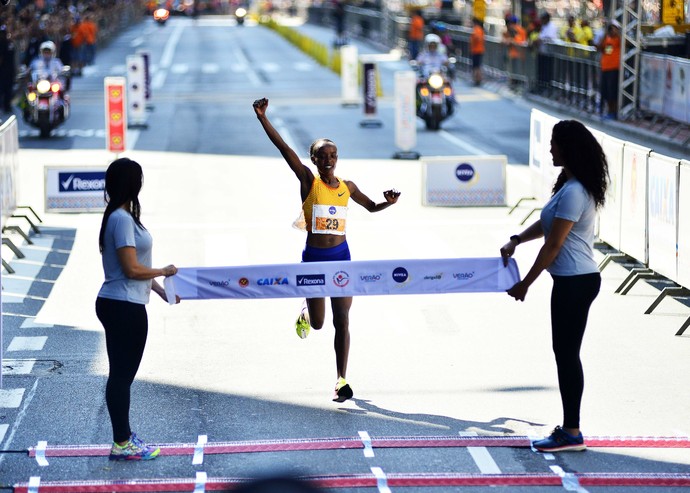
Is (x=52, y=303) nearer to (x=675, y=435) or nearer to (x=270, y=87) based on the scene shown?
(x=675, y=435)

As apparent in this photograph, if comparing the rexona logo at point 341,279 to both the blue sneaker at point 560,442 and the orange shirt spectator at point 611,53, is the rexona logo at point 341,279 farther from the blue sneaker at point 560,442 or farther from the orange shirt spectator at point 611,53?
the orange shirt spectator at point 611,53

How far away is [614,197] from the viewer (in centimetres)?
1527

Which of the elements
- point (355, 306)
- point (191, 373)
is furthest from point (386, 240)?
point (191, 373)

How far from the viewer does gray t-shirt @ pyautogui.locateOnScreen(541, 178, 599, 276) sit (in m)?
8.14

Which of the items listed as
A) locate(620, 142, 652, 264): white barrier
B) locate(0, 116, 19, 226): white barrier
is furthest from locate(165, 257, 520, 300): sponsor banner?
locate(0, 116, 19, 226): white barrier

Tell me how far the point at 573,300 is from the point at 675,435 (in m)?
1.25

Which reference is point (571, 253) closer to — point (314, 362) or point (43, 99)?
point (314, 362)

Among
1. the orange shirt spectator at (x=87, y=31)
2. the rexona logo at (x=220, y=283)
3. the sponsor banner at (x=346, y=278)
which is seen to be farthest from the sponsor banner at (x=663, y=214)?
the orange shirt spectator at (x=87, y=31)

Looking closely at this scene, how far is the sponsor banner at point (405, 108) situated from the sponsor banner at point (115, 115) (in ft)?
16.5

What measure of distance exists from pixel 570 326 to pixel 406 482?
4.50ft

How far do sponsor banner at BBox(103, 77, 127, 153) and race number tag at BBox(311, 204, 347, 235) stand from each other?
592 inches

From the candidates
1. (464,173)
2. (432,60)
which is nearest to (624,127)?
(432,60)

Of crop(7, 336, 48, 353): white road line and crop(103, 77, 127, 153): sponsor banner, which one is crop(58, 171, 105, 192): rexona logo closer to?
crop(103, 77, 127, 153): sponsor banner

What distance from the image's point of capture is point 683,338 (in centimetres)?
1159
